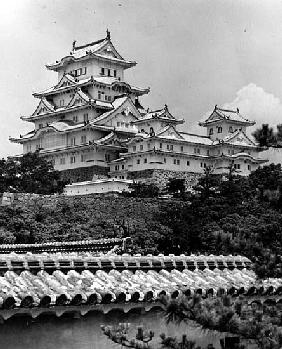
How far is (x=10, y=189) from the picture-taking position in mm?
46906

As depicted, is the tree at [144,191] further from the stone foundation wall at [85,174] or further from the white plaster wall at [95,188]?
the stone foundation wall at [85,174]

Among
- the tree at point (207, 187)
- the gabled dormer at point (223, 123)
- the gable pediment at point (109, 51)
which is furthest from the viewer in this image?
the gable pediment at point (109, 51)

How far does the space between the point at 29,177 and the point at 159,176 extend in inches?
380

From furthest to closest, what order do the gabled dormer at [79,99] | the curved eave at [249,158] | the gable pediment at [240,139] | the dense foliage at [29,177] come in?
the gable pediment at [240,139]
the gabled dormer at [79,99]
the curved eave at [249,158]
the dense foliage at [29,177]

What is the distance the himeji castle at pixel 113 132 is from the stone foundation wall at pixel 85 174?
0.07m

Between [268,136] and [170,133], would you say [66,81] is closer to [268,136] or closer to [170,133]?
[170,133]

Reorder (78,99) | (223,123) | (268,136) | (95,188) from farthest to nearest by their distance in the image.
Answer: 1. (223,123)
2. (78,99)
3. (95,188)
4. (268,136)

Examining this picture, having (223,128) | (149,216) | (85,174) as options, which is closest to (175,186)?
(149,216)

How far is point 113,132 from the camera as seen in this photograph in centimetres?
5556

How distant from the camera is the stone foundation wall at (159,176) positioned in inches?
2067

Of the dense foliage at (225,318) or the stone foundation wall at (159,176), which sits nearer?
the dense foliage at (225,318)

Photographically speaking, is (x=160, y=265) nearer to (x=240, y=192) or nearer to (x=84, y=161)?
(x=240, y=192)

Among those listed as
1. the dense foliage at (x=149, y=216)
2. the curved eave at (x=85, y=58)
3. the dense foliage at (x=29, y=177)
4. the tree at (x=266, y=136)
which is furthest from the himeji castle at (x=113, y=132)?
the tree at (x=266, y=136)

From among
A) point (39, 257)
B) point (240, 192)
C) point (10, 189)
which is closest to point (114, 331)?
point (39, 257)
